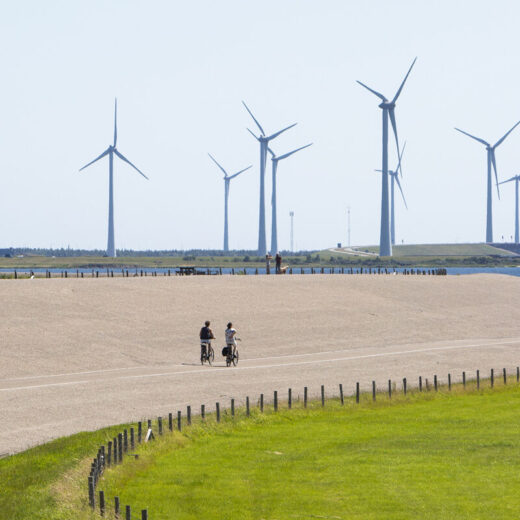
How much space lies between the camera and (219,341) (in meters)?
67.2

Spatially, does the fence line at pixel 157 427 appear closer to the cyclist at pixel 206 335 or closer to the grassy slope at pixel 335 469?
the grassy slope at pixel 335 469

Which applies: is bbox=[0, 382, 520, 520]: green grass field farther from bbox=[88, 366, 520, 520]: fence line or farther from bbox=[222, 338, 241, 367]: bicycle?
bbox=[222, 338, 241, 367]: bicycle

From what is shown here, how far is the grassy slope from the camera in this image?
25.2 meters

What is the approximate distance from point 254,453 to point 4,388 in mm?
18065

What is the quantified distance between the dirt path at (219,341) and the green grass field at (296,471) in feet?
14.7

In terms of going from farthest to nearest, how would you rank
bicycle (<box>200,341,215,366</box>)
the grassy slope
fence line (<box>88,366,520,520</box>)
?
1. bicycle (<box>200,341,215,366</box>)
2. the grassy slope
3. fence line (<box>88,366,520,520</box>)

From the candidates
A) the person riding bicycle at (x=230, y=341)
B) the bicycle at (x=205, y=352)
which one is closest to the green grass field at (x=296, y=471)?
the person riding bicycle at (x=230, y=341)

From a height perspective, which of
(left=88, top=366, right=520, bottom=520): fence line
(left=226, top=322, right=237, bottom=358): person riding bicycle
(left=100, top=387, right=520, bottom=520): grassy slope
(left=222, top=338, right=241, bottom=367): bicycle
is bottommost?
(left=100, top=387, right=520, bottom=520): grassy slope

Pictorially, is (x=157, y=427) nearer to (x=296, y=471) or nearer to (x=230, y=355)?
(x=296, y=471)

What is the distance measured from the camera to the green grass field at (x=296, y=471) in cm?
2491

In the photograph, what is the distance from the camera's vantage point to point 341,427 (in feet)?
123

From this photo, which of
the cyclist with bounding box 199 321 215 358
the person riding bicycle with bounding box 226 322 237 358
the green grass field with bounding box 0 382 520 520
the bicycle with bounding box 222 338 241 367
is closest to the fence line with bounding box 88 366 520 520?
the green grass field with bounding box 0 382 520 520

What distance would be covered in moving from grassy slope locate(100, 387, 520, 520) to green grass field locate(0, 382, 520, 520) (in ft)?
0.14

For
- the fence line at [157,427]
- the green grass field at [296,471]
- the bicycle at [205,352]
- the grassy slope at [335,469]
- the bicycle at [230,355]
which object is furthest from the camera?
the bicycle at [205,352]
